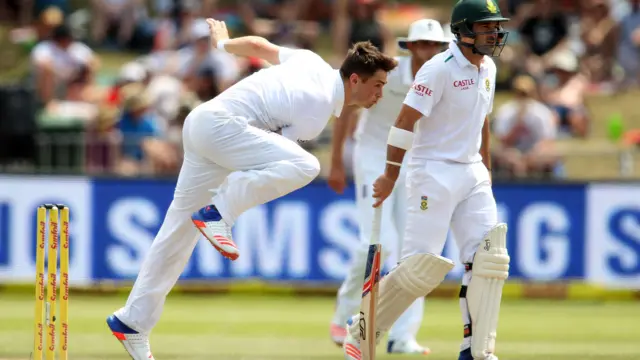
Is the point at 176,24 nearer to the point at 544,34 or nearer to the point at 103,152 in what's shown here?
the point at 103,152

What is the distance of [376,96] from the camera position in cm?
719

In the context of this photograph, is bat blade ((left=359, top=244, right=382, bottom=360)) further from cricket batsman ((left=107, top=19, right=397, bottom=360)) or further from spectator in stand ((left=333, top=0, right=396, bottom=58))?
spectator in stand ((left=333, top=0, right=396, bottom=58))

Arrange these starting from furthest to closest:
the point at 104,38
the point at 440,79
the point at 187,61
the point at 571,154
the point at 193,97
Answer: the point at 104,38, the point at 187,61, the point at 193,97, the point at 571,154, the point at 440,79

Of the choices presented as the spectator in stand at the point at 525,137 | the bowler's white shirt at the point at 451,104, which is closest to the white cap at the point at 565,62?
the spectator in stand at the point at 525,137

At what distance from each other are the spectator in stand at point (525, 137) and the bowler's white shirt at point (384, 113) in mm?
4948

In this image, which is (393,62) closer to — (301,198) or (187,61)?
(301,198)

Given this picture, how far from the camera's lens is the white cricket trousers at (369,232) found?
9.02 metres

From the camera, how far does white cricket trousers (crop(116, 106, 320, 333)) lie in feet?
22.2

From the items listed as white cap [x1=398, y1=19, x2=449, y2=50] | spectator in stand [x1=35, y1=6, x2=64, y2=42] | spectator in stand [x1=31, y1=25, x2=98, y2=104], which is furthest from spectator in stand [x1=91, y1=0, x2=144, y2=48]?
white cap [x1=398, y1=19, x2=449, y2=50]

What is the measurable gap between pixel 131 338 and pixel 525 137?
8.25 m

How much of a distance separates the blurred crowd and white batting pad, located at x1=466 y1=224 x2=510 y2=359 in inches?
258

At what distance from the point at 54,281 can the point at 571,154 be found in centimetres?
858

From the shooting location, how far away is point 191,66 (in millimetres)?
16281

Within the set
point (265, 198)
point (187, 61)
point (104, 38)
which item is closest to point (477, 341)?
point (265, 198)
